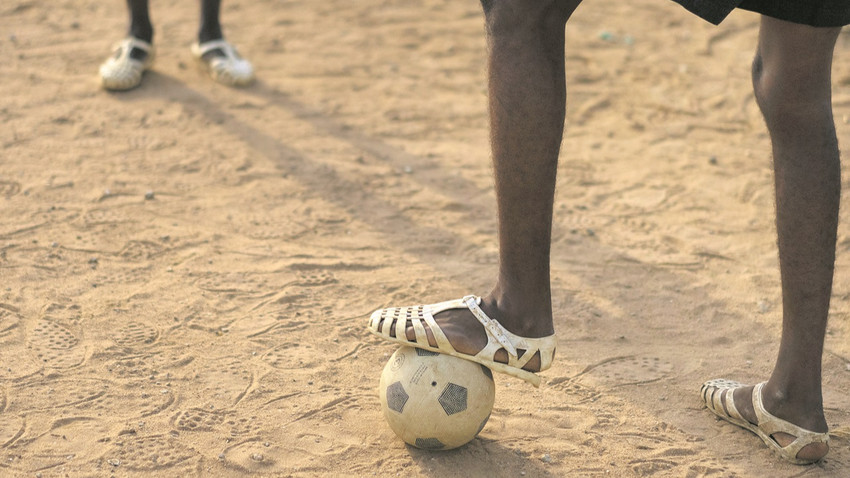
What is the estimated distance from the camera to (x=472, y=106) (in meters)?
5.74

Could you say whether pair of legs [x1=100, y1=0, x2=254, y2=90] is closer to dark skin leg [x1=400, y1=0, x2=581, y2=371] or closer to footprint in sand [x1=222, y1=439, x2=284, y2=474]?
footprint in sand [x1=222, y1=439, x2=284, y2=474]

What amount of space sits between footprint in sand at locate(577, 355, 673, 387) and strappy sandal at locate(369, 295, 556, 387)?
0.62m

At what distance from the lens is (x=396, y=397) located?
2.62m

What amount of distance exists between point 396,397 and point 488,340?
0.33 meters

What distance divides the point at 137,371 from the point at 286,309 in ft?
2.17

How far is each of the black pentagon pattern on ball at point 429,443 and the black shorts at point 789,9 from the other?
1381mm

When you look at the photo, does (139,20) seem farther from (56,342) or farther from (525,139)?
(525,139)

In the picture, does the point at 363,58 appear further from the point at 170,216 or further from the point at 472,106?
the point at 170,216

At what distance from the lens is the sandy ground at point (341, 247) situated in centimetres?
277

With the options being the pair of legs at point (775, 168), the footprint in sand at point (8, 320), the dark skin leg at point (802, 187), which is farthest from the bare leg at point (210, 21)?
the dark skin leg at point (802, 187)

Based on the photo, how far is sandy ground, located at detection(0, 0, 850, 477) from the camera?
277 cm

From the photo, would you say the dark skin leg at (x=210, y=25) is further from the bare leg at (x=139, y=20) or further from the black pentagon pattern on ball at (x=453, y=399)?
the black pentagon pattern on ball at (x=453, y=399)

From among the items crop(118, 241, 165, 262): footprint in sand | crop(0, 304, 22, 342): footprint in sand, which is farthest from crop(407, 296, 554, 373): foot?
crop(118, 241, 165, 262): footprint in sand

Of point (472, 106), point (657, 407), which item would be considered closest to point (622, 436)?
point (657, 407)
